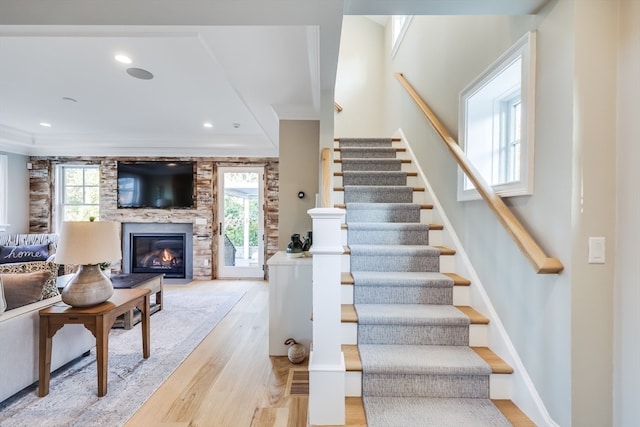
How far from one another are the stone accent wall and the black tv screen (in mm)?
105

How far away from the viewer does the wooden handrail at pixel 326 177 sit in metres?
2.22

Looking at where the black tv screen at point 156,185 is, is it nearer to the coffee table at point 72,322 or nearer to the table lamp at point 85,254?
the table lamp at point 85,254

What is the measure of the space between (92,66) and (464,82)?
3.26 meters

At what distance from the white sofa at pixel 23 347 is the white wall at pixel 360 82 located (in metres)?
4.43

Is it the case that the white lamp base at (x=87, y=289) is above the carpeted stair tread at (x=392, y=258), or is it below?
below

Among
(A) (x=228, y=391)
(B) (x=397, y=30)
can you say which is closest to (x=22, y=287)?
(A) (x=228, y=391)

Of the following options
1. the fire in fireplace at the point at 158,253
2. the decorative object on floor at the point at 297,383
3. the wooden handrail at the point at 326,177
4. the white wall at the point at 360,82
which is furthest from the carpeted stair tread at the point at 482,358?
the fire in fireplace at the point at 158,253

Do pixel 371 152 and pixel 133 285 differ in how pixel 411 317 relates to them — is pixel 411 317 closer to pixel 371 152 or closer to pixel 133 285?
pixel 371 152

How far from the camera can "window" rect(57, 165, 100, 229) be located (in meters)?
5.96

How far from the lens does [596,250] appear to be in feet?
4.46

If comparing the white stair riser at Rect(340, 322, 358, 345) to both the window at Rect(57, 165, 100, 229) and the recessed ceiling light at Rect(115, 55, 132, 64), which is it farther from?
the window at Rect(57, 165, 100, 229)

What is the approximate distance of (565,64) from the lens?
4.70ft

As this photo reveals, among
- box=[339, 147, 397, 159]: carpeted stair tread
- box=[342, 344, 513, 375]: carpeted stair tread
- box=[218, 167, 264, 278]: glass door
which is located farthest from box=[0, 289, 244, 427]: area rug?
box=[339, 147, 397, 159]: carpeted stair tread

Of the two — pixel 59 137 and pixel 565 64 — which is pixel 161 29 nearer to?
pixel 565 64
